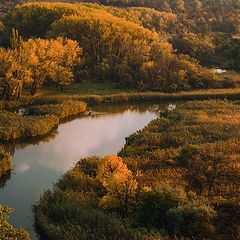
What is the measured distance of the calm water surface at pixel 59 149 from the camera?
37.6 metres

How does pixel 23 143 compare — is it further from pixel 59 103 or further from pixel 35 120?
pixel 59 103

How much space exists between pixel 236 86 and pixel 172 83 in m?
12.7

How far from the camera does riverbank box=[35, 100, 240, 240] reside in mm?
27406

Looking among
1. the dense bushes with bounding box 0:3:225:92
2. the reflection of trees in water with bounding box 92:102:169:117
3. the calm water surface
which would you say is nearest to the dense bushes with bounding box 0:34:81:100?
the dense bushes with bounding box 0:3:225:92

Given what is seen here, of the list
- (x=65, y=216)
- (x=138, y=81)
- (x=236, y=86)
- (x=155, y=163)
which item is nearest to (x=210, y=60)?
Answer: (x=236, y=86)

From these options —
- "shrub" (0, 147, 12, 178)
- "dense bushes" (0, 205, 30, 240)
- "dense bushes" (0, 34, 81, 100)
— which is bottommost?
"shrub" (0, 147, 12, 178)

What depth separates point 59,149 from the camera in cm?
5116

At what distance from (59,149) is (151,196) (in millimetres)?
23326

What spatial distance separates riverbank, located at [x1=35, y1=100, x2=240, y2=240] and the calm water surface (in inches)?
127

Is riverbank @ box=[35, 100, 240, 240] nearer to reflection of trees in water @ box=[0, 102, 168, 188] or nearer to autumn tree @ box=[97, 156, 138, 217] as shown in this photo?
autumn tree @ box=[97, 156, 138, 217]

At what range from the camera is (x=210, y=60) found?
111m

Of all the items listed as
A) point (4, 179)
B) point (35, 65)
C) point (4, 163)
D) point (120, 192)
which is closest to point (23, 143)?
point (4, 163)

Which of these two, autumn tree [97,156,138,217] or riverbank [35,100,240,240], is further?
autumn tree [97,156,138,217]

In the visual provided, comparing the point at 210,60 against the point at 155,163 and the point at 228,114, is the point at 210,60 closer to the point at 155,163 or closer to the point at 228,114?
the point at 228,114
